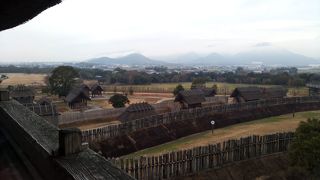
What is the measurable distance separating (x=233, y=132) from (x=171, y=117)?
5.45 meters

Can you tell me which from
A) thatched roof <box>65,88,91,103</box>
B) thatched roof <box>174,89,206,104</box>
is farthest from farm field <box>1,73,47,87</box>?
thatched roof <box>174,89,206,104</box>

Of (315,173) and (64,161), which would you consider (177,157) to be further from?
(64,161)

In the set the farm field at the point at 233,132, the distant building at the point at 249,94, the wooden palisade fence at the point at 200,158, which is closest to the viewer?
the wooden palisade fence at the point at 200,158

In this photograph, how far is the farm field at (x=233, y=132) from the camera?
2717 cm

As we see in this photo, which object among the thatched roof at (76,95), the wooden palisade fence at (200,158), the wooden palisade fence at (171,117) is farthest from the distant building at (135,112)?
the wooden palisade fence at (200,158)

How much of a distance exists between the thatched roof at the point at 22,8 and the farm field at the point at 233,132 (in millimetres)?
22101

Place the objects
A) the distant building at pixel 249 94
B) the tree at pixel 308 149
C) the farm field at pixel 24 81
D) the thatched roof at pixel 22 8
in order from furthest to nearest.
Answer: the farm field at pixel 24 81, the distant building at pixel 249 94, the tree at pixel 308 149, the thatched roof at pixel 22 8

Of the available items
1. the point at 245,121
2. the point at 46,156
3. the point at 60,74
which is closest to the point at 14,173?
the point at 46,156

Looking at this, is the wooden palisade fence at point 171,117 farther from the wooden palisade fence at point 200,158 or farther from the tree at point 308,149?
the tree at point 308,149

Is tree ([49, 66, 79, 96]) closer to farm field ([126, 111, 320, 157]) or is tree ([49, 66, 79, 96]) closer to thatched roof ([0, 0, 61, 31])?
farm field ([126, 111, 320, 157])

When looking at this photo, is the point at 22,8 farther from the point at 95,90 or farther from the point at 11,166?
the point at 95,90

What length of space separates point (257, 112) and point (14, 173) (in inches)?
1528

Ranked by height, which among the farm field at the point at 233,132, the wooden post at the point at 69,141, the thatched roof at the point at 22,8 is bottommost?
the farm field at the point at 233,132

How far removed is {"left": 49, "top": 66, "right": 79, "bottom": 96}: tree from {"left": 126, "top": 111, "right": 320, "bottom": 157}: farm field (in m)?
26.5
